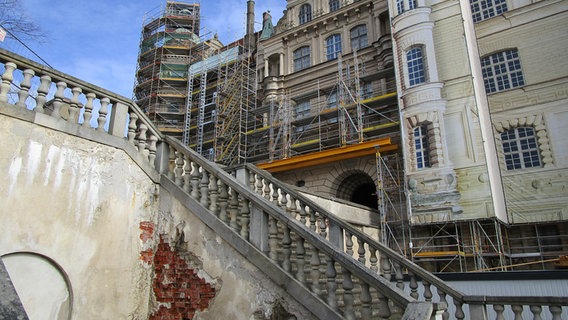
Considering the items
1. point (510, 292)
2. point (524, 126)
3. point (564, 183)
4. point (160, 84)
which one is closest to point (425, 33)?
point (524, 126)

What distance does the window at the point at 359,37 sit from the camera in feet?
76.2

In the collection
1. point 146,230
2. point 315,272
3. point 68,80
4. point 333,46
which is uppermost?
point 333,46

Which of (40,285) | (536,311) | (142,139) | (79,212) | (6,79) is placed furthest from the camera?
(142,139)

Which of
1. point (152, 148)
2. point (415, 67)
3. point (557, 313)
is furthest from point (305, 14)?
point (557, 313)

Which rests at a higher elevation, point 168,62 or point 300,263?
point 168,62

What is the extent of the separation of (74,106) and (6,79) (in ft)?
3.34

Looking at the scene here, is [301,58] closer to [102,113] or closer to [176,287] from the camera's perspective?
[102,113]

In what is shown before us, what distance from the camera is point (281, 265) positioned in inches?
223

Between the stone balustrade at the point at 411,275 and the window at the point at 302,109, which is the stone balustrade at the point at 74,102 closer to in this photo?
the stone balustrade at the point at 411,275

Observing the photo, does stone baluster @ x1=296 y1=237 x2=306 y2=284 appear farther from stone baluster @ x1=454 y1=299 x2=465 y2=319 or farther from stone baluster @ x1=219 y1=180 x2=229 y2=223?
stone baluster @ x1=454 y1=299 x2=465 y2=319

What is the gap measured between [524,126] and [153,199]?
16484mm

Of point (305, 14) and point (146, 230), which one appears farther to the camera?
point (305, 14)

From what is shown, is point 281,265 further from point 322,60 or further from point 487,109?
point 322,60

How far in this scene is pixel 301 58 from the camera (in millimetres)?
25609
